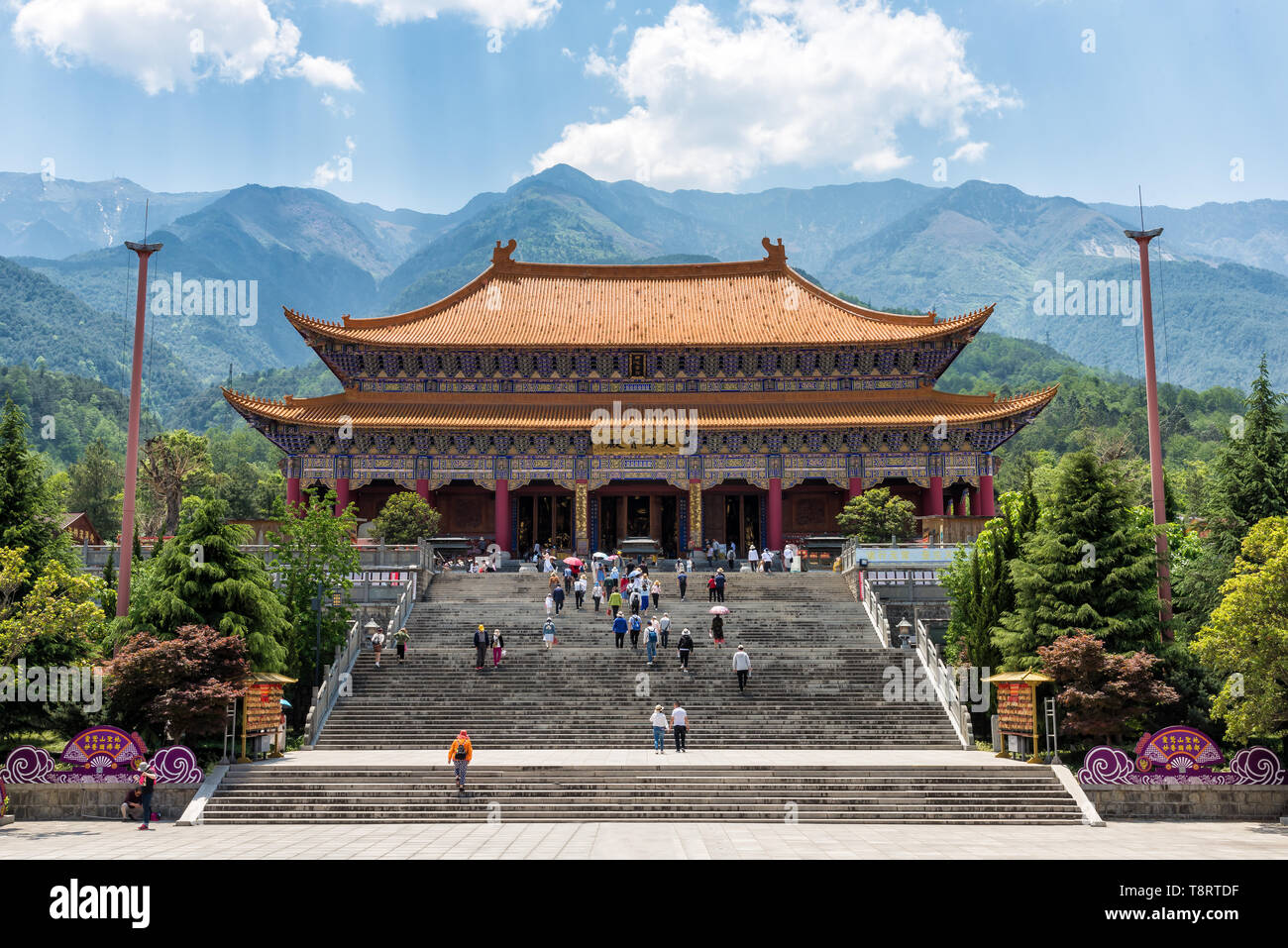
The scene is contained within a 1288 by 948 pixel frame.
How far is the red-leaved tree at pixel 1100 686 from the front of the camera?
20.0 metres

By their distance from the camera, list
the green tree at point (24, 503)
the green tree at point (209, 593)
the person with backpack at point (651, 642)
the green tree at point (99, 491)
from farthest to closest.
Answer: the green tree at point (99, 491) < the person with backpack at point (651, 642) < the green tree at point (24, 503) < the green tree at point (209, 593)

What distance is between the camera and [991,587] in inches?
922

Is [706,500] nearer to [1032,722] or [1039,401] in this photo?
[1039,401]

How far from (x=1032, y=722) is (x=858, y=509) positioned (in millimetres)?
17131

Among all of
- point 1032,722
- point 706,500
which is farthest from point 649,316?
point 1032,722

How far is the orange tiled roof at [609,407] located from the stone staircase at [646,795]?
993 inches

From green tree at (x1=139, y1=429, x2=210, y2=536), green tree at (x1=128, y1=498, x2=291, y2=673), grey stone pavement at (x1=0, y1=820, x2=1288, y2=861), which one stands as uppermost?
green tree at (x1=139, y1=429, x2=210, y2=536)

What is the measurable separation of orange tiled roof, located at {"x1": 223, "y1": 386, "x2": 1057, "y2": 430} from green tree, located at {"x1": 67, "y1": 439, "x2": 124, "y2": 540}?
24804mm

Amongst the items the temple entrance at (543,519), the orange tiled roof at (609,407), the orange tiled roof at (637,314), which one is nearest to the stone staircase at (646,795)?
the orange tiled roof at (609,407)

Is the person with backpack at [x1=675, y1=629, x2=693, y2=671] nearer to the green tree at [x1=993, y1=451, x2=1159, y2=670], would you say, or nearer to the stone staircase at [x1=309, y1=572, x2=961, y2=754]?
the stone staircase at [x1=309, y1=572, x2=961, y2=754]

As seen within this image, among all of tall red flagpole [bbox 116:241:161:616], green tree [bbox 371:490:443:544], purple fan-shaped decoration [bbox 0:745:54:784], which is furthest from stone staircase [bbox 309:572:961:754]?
green tree [bbox 371:490:443:544]

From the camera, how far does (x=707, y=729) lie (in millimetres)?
22953

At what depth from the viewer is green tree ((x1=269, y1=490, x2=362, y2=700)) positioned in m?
24.7

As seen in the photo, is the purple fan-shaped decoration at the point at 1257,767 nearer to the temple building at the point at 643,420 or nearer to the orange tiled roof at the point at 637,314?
the temple building at the point at 643,420
